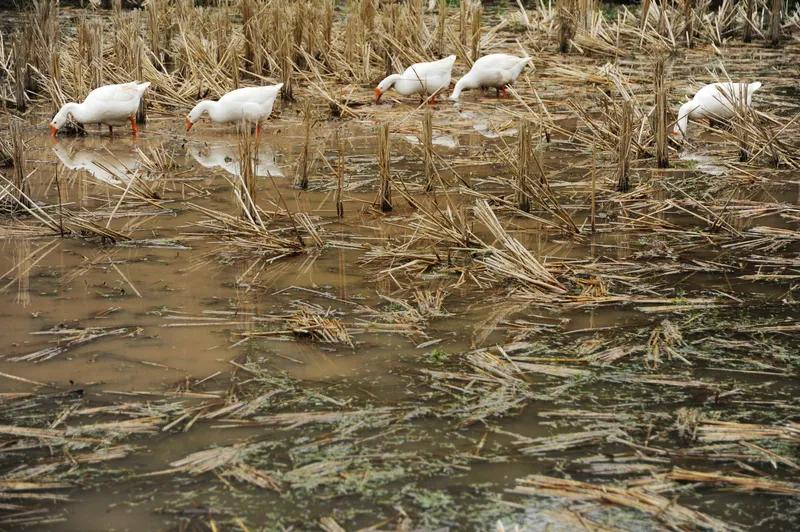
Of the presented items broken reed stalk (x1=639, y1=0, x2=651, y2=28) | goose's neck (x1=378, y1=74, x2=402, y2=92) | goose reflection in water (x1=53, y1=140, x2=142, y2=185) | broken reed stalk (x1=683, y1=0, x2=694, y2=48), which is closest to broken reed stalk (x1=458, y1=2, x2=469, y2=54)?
goose's neck (x1=378, y1=74, x2=402, y2=92)

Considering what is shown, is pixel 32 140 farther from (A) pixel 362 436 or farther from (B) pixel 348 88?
(A) pixel 362 436

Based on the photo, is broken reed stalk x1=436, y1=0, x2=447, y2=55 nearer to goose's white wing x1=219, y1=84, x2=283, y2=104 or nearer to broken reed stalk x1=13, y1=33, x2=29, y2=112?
goose's white wing x1=219, y1=84, x2=283, y2=104

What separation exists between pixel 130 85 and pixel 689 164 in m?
4.85

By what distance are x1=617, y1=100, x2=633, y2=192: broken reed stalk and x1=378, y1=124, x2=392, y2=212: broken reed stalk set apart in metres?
1.62

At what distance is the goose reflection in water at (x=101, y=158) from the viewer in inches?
319

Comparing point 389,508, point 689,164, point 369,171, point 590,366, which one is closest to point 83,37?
point 369,171

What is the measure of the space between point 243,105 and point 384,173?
2.70 meters

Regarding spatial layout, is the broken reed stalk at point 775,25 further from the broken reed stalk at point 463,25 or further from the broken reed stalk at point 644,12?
the broken reed stalk at point 463,25

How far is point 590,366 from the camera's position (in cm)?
432

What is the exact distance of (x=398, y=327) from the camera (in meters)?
4.77

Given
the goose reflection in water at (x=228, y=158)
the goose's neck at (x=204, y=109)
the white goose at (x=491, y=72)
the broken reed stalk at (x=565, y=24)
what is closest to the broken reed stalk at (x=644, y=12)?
the broken reed stalk at (x=565, y=24)

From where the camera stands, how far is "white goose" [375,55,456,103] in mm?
10508

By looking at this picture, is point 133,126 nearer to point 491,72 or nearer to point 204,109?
point 204,109

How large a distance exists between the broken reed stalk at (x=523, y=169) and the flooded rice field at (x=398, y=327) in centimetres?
3
